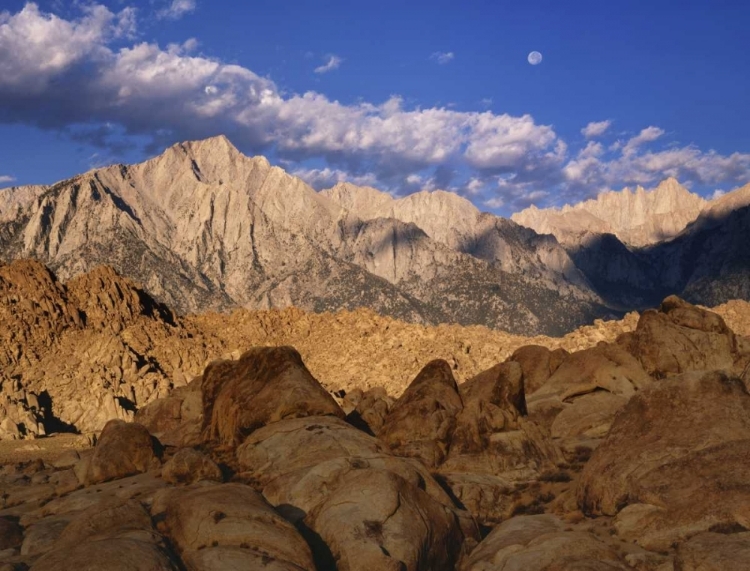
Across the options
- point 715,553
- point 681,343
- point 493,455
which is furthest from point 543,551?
point 681,343

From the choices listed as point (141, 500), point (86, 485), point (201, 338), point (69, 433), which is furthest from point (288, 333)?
point (141, 500)

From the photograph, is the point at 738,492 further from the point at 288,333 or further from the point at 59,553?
the point at 288,333

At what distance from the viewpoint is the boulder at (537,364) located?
5020 cm

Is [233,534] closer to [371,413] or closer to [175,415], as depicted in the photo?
[371,413]

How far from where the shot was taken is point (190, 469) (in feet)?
95.8

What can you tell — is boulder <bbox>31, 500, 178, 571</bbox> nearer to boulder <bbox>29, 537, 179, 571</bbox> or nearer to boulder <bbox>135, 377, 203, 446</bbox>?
boulder <bbox>29, 537, 179, 571</bbox>

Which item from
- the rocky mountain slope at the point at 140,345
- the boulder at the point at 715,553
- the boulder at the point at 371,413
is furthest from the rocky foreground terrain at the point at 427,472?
the rocky mountain slope at the point at 140,345

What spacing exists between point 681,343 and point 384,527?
1199 inches

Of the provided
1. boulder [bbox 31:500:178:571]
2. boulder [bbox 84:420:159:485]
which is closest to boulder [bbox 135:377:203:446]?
boulder [bbox 84:420:159:485]

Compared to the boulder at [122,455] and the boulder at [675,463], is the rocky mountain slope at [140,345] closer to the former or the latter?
the boulder at [122,455]

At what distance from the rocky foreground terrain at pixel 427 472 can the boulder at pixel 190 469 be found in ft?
0.26

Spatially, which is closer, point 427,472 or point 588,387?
point 427,472

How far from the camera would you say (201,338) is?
87.6m

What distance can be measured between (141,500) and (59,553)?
7510 mm
